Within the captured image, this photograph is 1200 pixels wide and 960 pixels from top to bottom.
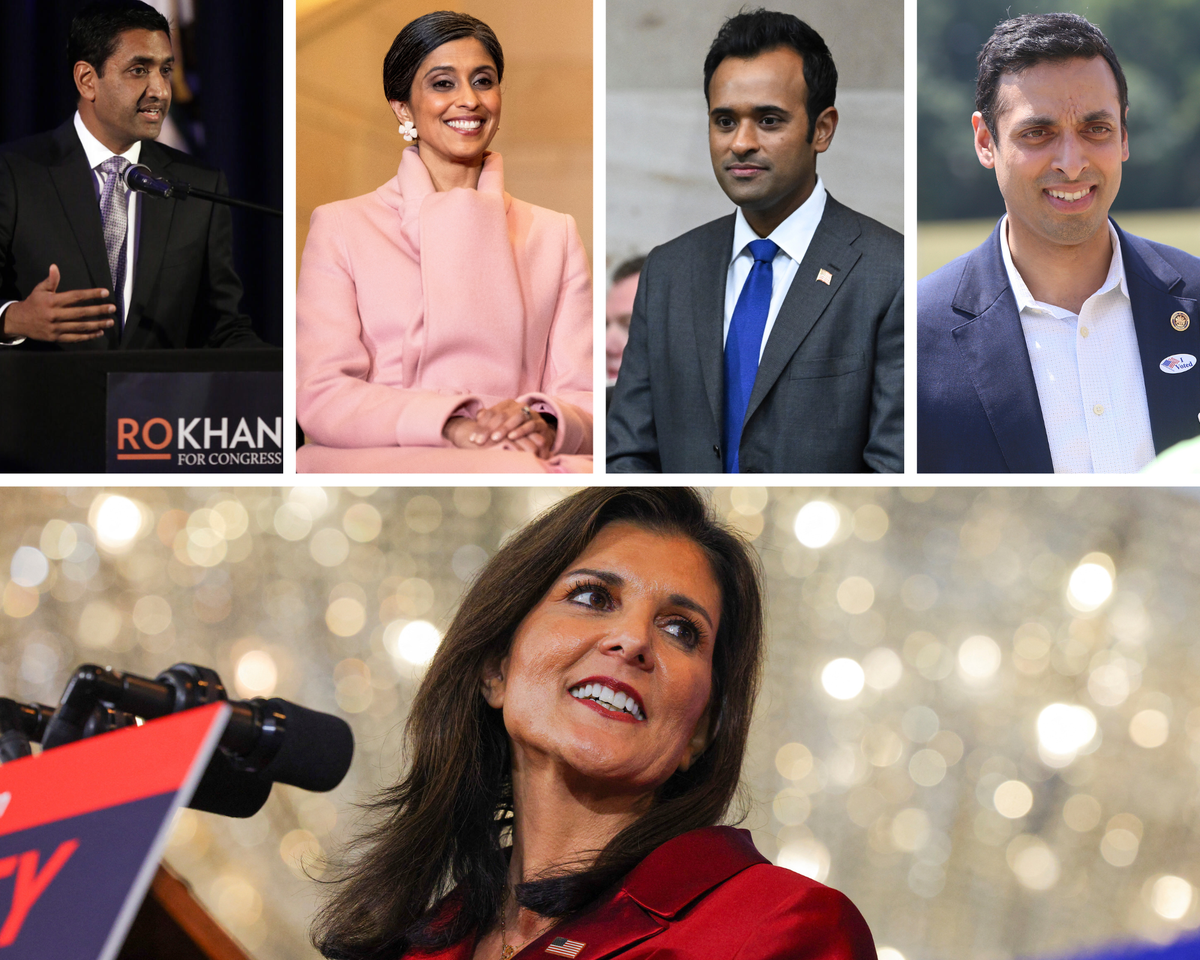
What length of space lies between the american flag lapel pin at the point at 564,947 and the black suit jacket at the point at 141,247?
1.33m

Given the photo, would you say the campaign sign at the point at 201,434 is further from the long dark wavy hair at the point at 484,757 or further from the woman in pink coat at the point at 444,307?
the long dark wavy hair at the point at 484,757

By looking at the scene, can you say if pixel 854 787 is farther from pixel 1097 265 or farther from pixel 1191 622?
pixel 1097 265

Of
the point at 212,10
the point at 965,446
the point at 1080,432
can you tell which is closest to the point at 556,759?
the point at 965,446

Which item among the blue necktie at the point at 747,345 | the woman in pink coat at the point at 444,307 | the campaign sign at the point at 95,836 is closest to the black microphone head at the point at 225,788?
the campaign sign at the point at 95,836

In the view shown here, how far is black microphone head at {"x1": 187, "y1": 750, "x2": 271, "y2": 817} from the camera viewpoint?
118cm

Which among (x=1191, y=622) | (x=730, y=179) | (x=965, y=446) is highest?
(x=730, y=179)

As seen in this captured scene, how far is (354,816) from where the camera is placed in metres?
2.39

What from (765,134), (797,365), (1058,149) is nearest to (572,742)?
(797,365)

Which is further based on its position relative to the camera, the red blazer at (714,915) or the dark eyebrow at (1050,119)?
the dark eyebrow at (1050,119)

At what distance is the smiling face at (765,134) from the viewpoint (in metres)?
2.25

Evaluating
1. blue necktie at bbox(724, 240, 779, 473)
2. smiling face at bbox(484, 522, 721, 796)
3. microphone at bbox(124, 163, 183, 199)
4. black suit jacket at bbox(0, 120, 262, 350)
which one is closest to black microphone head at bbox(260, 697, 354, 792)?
smiling face at bbox(484, 522, 721, 796)

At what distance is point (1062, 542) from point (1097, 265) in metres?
0.51

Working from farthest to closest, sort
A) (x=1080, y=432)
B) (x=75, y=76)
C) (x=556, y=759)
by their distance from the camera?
1. (x=75, y=76)
2. (x=1080, y=432)
3. (x=556, y=759)

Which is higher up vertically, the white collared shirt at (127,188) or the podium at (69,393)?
the white collared shirt at (127,188)
